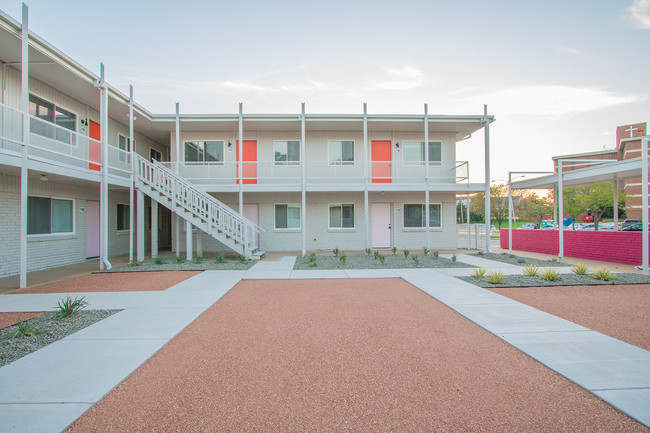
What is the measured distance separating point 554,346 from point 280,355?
357 cm

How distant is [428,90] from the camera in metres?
15.2

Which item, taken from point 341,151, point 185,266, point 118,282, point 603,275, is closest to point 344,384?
point 118,282

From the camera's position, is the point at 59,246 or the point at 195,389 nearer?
the point at 195,389

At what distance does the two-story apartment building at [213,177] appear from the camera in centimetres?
Answer: 998

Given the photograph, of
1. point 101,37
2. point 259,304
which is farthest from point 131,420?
point 101,37

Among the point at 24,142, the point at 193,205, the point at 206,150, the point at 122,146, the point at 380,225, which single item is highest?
the point at 206,150

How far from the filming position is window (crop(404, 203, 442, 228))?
52.0ft

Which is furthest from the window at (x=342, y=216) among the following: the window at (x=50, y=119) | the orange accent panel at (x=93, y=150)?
the window at (x=50, y=119)

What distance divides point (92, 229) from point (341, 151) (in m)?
11.7

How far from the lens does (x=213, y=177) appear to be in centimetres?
1512

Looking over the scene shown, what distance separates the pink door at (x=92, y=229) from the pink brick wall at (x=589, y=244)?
20.1 meters

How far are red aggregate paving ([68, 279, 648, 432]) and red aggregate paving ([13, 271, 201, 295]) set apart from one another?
12.4 feet

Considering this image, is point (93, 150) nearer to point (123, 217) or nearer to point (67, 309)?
point (123, 217)

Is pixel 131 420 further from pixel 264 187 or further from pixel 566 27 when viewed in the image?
pixel 566 27
